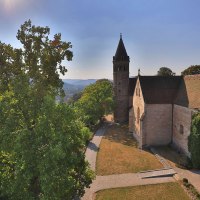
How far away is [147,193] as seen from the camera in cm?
2388

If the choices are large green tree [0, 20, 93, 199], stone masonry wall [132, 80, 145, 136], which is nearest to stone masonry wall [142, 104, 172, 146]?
stone masonry wall [132, 80, 145, 136]

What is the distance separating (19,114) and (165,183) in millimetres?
18496

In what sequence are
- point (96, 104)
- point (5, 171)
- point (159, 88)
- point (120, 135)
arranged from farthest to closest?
point (96, 104), point (120, 135), point (159, 88), point (5, 171)

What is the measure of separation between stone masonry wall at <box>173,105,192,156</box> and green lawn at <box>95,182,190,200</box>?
935cm

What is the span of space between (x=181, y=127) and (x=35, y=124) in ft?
85.1

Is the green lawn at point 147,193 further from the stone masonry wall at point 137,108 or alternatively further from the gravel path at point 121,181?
the stone masonry wall at point 137,108

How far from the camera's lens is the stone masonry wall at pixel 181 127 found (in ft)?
107

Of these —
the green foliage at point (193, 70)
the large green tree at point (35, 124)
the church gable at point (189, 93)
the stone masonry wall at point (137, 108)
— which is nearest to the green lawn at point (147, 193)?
the large green tree at point (35, 124)

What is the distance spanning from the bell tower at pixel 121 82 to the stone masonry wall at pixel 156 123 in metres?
18.0

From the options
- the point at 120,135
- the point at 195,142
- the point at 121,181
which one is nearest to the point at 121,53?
the point at 120,135

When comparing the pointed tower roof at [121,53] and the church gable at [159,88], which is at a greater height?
the pointed tower roof at [121,53]

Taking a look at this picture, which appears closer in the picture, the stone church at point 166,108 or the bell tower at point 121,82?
the stone church at point 166,108

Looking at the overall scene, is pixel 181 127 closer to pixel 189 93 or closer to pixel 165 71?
pixel 189 93

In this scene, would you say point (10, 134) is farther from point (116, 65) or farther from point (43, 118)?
point (116, 65)
